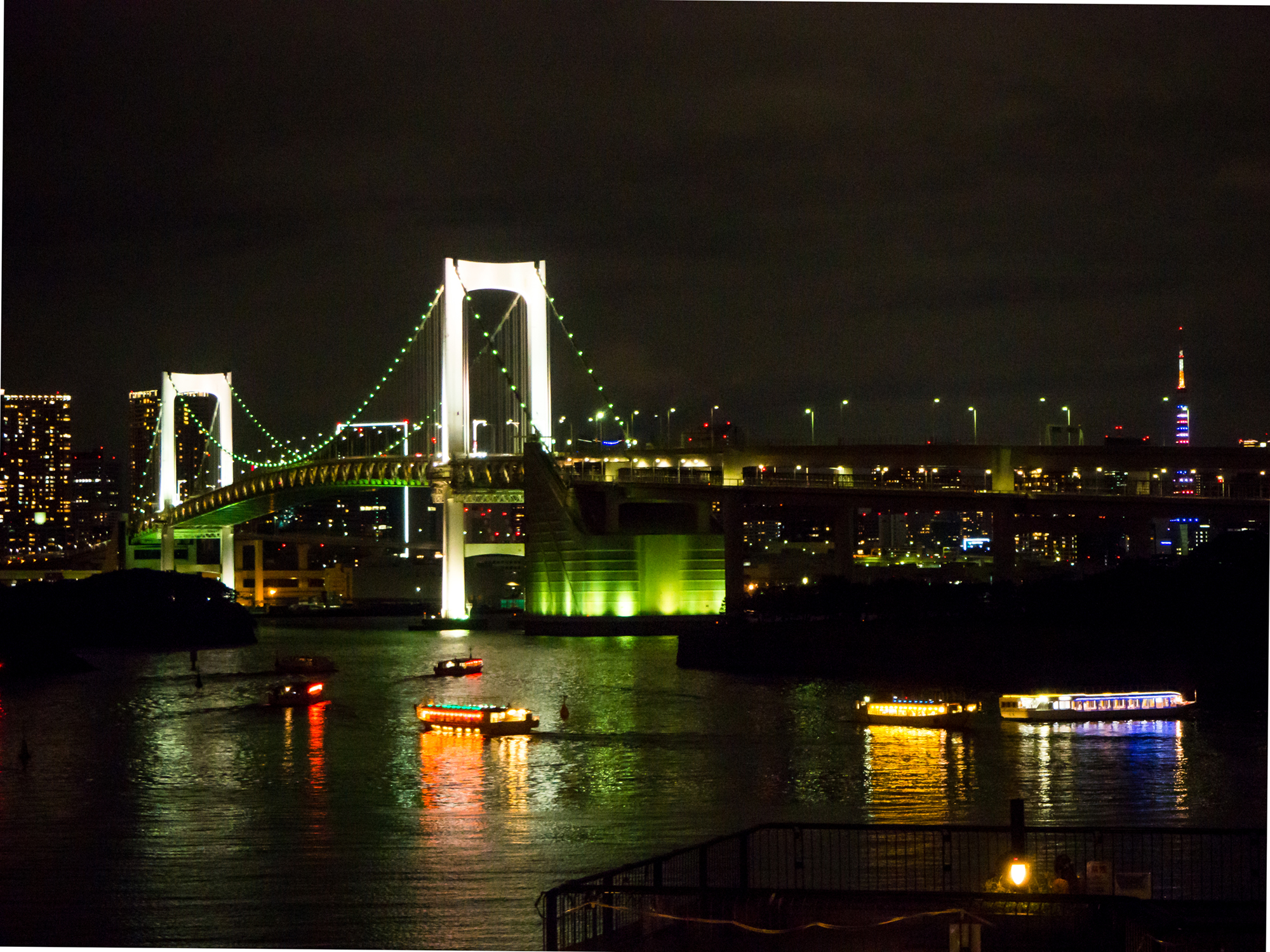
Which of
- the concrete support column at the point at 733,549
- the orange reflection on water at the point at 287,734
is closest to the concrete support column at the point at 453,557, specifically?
the concrete support column at the point at 733,549

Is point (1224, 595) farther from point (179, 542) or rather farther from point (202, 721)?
point (179, 542)

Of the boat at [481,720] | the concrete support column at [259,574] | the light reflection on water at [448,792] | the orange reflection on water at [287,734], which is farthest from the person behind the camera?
the concrete support column at [259,574]

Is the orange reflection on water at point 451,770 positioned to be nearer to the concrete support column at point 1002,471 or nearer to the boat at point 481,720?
the boat at point 481,720

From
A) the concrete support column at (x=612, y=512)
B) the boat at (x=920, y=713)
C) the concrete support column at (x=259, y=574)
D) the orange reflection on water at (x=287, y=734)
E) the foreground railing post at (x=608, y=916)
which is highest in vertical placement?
the concrete support column at (x=612, y=512)

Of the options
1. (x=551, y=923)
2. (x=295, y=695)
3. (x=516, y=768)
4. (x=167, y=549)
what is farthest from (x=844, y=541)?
(x=551, y=923)

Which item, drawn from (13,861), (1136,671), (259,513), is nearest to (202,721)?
(13,861)
